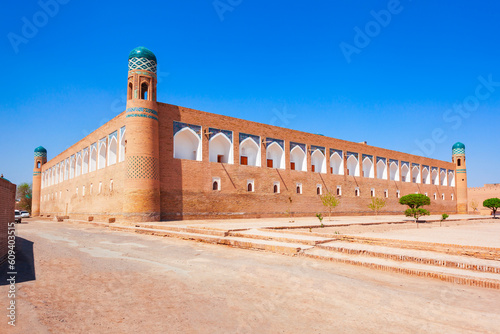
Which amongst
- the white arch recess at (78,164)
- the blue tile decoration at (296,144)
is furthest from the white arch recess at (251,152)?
the white arch recess at (78,164)

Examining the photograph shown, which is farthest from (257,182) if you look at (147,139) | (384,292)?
(384,292)

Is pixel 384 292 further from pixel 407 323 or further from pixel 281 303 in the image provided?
pixel 281 303

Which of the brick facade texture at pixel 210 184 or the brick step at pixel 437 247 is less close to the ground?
the brick facade texture at pixel 210 184

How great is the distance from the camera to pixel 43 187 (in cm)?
3831

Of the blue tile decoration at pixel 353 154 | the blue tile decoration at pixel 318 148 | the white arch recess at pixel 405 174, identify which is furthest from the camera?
the white arch recess at pixel 405 174

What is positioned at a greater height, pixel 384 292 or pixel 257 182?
pixel 257 182

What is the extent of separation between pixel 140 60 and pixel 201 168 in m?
6.67

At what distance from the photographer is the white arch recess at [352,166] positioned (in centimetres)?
2923

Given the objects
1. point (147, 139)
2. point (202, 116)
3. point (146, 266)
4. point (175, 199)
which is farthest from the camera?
point (202, 116)

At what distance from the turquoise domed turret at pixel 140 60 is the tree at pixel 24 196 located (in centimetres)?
4147

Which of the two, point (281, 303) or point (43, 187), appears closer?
point (281, 303)

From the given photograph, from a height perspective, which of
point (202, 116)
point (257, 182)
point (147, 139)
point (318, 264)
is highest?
point (202, 116)

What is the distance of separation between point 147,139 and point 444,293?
15.3 meters

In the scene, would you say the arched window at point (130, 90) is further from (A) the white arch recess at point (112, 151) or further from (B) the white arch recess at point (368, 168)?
(B) the white arch recess at point (368, 168)
